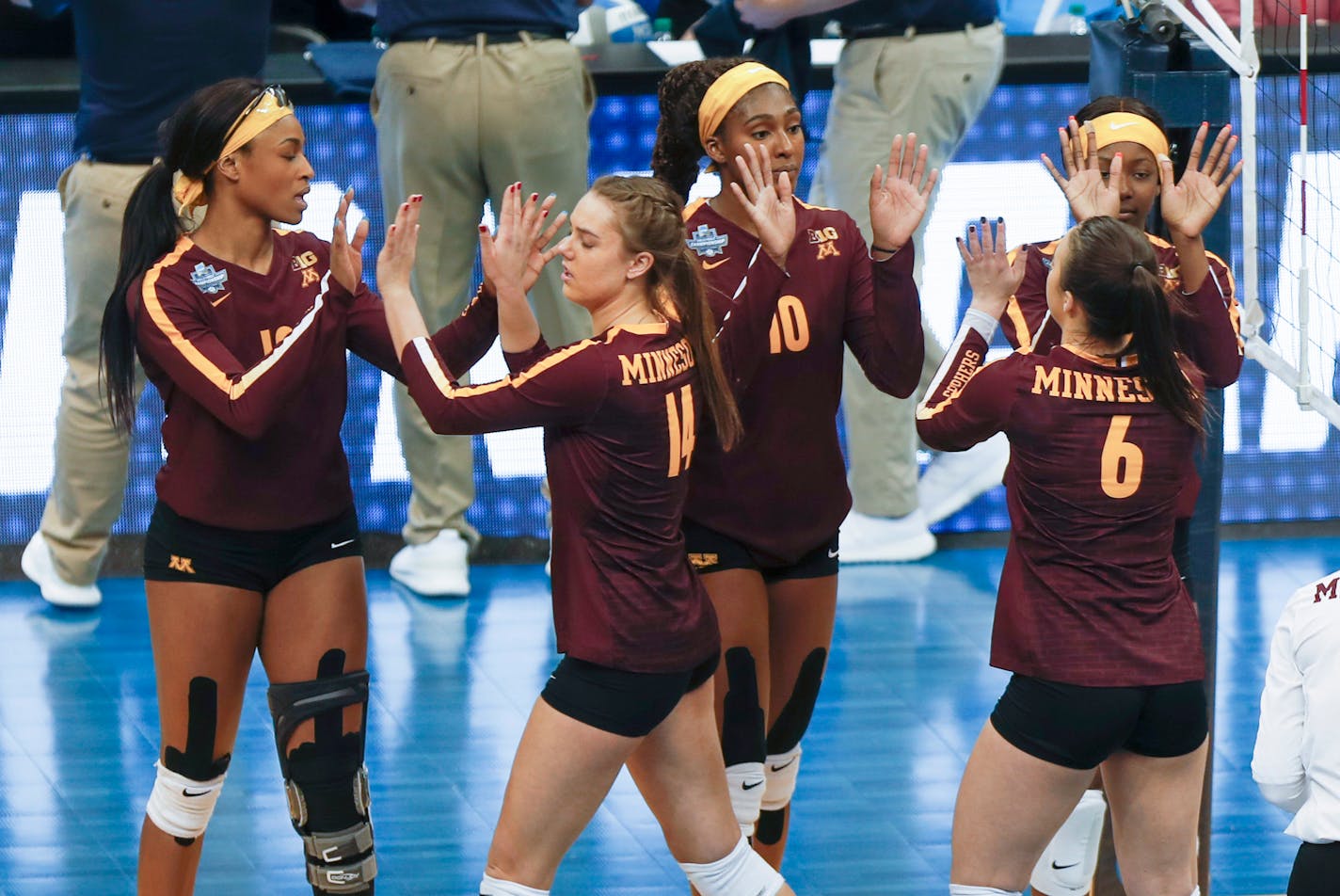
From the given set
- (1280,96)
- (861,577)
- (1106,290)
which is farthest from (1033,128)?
(1106,290)

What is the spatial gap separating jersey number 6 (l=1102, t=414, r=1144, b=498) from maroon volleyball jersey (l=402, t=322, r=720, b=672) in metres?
0.82

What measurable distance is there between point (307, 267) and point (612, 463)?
40.6 inches

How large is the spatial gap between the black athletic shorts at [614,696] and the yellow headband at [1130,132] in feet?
5.19

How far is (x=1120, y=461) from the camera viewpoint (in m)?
3.79

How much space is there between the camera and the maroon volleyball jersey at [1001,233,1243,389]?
418 cm

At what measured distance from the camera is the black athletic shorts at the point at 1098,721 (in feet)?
12.4

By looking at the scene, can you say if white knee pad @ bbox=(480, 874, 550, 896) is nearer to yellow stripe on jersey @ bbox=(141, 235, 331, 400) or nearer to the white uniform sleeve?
yellow stripe on jersey @ bbox=(141, 235, 331, 400)

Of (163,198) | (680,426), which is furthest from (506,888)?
(163,198)

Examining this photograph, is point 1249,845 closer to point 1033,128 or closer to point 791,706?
point 791,706

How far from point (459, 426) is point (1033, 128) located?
14.8 ft

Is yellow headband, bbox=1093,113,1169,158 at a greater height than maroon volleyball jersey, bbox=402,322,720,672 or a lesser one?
greater

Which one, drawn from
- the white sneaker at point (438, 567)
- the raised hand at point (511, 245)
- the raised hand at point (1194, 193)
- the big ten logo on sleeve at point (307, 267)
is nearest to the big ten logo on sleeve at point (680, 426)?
the raised hand at point (511, 245)

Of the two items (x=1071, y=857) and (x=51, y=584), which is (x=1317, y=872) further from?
(x=51, y=584)

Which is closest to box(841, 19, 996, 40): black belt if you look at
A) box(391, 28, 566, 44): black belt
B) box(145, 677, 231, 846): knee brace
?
box(391, 28, 566, 44): black belt
